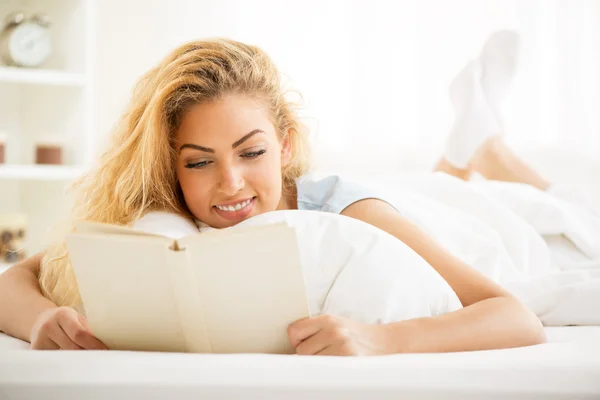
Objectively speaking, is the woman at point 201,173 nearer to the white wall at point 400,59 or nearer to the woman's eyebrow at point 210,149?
the woman's eyebrow at point 210,149

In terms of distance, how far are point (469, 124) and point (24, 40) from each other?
175cm

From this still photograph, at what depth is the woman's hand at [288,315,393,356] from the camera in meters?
0.85

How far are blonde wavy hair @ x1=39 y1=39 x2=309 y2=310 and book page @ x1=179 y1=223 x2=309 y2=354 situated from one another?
39 centimetres

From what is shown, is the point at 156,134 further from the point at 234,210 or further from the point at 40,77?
the point at 40,77

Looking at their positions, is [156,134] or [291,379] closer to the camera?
[291,379]

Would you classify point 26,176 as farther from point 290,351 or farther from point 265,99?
point 290,351

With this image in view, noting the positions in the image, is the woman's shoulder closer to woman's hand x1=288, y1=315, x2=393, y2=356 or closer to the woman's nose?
the woman's nose

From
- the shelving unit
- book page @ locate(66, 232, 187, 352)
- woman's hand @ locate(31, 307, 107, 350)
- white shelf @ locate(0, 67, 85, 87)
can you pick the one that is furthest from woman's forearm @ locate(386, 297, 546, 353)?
white shelf @ locate(0, 67, 85, 87)

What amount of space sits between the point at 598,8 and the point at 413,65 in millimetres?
911

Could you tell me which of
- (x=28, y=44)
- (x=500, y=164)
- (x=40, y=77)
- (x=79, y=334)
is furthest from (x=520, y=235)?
(x=28, y=44)

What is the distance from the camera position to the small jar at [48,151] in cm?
Result: 294

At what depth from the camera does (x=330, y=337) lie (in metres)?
0.85

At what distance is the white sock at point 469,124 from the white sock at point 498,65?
4cm

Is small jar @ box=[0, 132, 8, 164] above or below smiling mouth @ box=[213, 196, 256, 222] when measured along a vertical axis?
below
